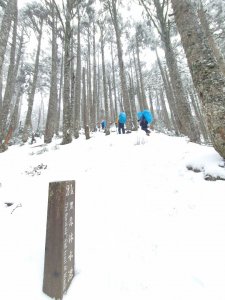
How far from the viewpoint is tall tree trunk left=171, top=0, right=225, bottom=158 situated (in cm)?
273

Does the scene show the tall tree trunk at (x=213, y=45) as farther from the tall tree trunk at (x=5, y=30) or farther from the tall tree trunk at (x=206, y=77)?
the tall tree trunk at (x=5, y=30)

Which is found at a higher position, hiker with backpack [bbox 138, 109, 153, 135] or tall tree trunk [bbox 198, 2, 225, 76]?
tall tree trunk [bbox 198, 2, 225, 76]

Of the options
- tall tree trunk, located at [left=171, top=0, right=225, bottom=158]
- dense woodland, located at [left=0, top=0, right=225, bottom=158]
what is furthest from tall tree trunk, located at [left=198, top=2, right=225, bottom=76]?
tall tree trunk, located at [left=171, top=0, right=225, bottom=158]

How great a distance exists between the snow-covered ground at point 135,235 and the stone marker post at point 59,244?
0.45 ft

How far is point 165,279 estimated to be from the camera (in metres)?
1.49

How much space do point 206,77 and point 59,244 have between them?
329 cm

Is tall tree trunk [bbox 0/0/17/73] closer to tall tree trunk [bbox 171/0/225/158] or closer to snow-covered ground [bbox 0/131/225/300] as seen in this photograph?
snow-covered ground [bbox 0/131/225/300]

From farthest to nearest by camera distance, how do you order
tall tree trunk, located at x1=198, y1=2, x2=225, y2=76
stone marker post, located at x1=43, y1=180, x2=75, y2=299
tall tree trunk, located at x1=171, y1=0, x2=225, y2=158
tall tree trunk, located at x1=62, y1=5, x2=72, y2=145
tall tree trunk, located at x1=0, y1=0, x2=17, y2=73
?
tall tree trunk, located at x1=62, y1=5, x2=72, y2=145 → tall tree trunk, located at x1=198, y1=2, x2=225, y2=76 → tall tree trunk, located at x1=0, y1=0, x2=17, y2=73 → tall tree trunk, located at x1=171, y1=0, x2=225, y2=158 → stone marker post, located at x1=43, y1=180, x2=75, y2=299

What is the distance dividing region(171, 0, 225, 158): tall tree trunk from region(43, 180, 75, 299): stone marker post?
257 centimetres

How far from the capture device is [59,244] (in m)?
1.47

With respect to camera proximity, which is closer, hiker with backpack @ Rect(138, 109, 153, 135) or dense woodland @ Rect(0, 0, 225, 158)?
dense woodland @ Rect(0, 0, 225, 158)

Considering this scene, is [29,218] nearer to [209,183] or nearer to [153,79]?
[209,183]

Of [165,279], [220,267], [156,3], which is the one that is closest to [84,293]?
[165,279]

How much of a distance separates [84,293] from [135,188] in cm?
182
